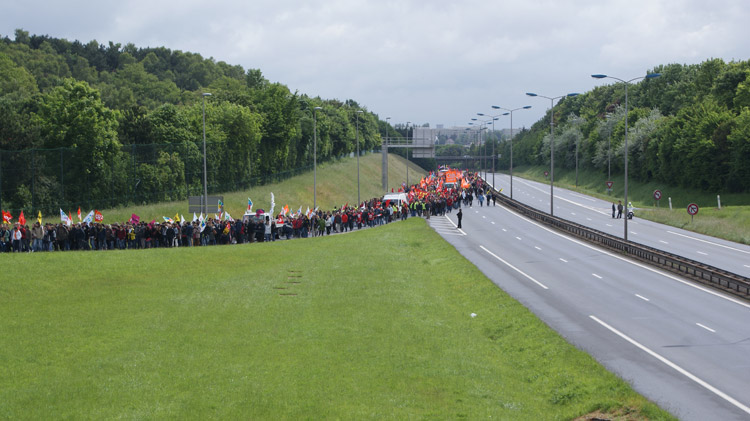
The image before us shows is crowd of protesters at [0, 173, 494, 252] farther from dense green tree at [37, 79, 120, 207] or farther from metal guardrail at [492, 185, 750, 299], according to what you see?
metal guardrail at [492, 185, 750, 299]

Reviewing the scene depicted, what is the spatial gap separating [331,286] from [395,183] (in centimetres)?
11465

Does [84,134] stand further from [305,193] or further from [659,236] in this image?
[659,236]

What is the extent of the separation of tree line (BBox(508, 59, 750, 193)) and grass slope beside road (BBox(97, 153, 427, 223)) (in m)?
38.7

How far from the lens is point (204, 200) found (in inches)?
1789

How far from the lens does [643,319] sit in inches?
932

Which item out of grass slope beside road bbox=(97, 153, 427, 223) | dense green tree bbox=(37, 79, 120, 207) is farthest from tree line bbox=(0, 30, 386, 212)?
grass slope beside road bbox=(97, 153, 427, 223)

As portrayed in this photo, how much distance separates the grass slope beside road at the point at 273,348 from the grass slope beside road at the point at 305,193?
82.4ft

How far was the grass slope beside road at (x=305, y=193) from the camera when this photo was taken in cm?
5759

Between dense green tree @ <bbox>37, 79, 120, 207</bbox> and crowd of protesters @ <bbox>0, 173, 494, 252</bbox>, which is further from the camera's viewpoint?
dense green tree @ <bbox>37, 79, 120, 207</bbox>

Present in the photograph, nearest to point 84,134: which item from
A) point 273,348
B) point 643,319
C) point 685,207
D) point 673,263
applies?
point 673,263

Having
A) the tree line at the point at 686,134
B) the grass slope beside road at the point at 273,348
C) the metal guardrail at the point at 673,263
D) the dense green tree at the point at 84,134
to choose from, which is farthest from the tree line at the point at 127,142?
the tree line at the point at 686,134

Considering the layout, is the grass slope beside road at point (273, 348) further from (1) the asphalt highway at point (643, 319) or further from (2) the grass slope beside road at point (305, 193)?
(2) the grass slope beside road at point (305, 193)

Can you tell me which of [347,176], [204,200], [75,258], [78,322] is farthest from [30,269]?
[347,176]

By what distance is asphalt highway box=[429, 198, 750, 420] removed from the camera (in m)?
16.0
